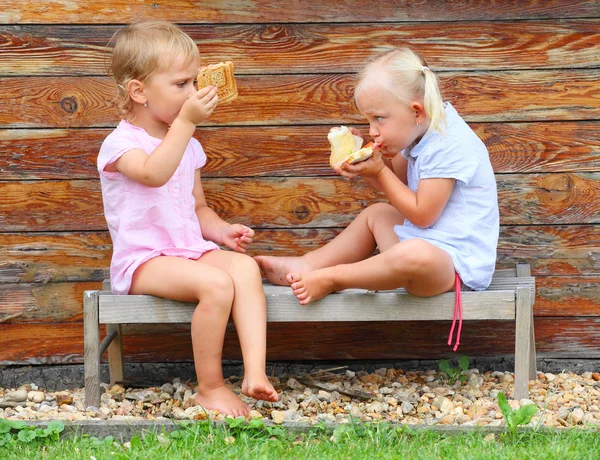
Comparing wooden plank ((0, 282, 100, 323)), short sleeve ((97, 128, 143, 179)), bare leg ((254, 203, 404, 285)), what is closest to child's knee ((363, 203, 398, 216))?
bare leg ((254, 203, 404, 285))

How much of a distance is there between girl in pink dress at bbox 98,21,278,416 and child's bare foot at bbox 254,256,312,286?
12 centimetres

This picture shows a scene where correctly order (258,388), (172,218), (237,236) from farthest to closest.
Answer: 1. (237,236)
2. (172,218)
3. (258,388)

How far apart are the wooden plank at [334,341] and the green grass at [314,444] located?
1002 millimetres

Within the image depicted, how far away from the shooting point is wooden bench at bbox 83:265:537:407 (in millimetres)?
3137

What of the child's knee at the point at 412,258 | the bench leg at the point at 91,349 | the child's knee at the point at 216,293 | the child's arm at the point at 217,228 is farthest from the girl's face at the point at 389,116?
the bench leg at the point at 91,349

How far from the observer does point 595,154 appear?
12.1 ft

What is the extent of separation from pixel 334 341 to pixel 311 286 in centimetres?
79

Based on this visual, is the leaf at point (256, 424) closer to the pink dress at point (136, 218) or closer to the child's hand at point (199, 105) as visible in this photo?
the pink dress at point (136, 218)

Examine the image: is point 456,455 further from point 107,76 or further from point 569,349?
point 107,76

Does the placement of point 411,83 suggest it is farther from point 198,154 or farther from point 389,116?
point 198,154

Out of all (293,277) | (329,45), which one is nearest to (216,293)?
(293,277)

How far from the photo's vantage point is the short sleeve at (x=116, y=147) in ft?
10.5

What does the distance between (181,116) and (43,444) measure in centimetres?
121

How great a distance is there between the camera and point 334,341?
3.87 meters
